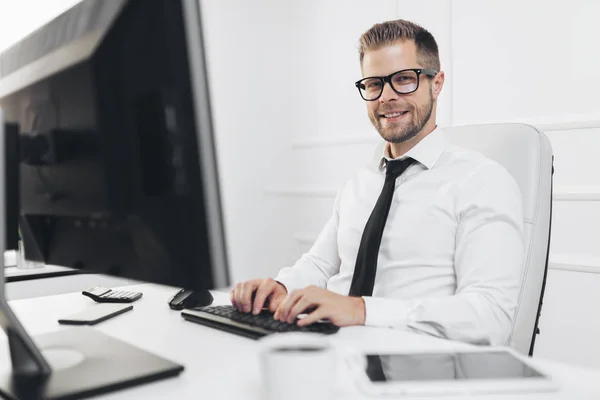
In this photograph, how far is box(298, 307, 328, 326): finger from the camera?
0.85m

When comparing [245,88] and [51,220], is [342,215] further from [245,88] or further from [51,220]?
[245,88]

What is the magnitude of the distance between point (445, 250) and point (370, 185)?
12.8 inches

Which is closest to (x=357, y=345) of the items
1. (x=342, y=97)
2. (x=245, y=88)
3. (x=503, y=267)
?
(x=503, y=267)

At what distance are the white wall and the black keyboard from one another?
1.51 metres

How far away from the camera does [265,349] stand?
55 centimetres

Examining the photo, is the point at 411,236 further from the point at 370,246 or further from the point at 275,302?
the point at 275,302

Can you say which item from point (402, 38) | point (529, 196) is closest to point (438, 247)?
point (529, 196)

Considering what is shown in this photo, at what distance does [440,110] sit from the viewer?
7.83ft

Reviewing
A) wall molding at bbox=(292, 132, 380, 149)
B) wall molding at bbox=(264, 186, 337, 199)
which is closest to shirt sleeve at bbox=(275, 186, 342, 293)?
wall molding at bbox=(292, 132, 380, 149)

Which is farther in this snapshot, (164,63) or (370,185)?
(370,185)

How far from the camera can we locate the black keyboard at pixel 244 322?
84cm

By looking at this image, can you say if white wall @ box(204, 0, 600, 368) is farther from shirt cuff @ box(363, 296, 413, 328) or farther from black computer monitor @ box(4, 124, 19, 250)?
black computer monitor @ box(4, 124, 19, 250)

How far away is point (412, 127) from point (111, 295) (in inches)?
33.6

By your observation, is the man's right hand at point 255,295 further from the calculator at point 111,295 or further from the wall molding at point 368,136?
the wall molding at point 368,136
